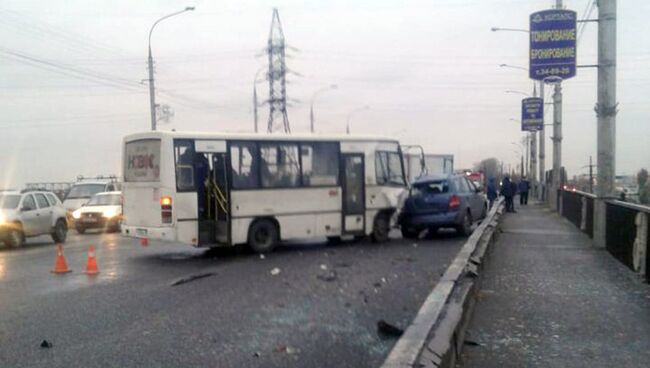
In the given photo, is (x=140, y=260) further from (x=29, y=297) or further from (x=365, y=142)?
(x=365, y=142)

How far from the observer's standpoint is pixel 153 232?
14.8 metres

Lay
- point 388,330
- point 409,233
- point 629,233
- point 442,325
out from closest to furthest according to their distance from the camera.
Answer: point 442,325
point 388,330
point 629,233
point 409,233

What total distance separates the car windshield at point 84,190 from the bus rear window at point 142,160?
15.7 meters

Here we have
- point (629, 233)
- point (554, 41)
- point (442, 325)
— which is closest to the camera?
point (442, 325)

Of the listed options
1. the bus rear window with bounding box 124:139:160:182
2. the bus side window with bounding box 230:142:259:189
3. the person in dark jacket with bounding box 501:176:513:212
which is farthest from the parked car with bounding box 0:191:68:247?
the person in dark jacket with bounding box 501:176:513:212

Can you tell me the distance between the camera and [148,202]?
1495 cm

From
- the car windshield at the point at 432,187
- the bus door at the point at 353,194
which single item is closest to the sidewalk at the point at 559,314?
the bus door at the point at 353,194

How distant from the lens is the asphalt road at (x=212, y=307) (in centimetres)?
678

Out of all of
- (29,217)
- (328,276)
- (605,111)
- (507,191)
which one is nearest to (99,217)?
(29,217)

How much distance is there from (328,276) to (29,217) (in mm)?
11101

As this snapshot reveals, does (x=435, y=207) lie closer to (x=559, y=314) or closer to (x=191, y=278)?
(x=191, y=278)

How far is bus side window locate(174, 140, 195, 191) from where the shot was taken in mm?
14789

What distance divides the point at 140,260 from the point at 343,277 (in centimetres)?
537

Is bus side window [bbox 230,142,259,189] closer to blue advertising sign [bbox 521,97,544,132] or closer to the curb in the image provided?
the curb
